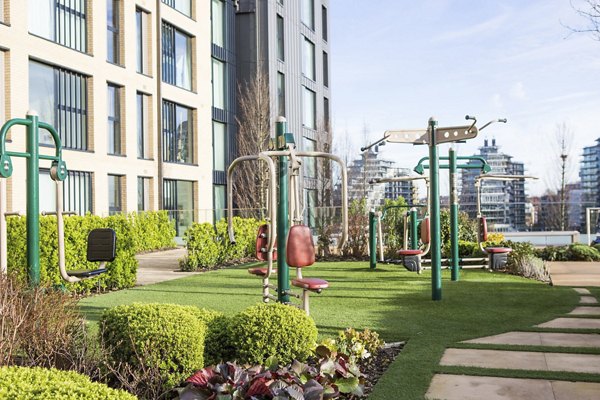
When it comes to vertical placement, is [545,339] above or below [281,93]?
below

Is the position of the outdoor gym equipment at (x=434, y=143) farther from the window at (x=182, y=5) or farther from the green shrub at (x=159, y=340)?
the window at (x=182, y=5)

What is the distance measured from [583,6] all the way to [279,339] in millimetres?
6717

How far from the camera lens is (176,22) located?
26.3 meters

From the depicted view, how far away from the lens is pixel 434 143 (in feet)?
30.9

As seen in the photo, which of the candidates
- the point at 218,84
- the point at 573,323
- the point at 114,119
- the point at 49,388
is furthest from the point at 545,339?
the point at 218,84

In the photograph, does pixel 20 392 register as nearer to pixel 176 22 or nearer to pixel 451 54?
pixel 451 54

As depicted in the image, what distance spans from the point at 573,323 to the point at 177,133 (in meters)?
21.5

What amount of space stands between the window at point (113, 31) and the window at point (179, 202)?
542 cm

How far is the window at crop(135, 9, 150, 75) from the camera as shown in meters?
24.4

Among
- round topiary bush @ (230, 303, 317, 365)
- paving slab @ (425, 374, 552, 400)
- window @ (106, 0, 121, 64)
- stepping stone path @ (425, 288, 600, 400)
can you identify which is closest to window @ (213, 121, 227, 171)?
window @ (106, 0, 121, 64)

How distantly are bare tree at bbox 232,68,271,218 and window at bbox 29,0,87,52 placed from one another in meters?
8.93

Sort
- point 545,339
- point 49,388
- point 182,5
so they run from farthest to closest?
1. point 182,5
2. point 545,339
3. point 49,388

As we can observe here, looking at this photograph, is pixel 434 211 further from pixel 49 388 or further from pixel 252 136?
pixel 252 136

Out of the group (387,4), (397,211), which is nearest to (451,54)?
(397,211)
